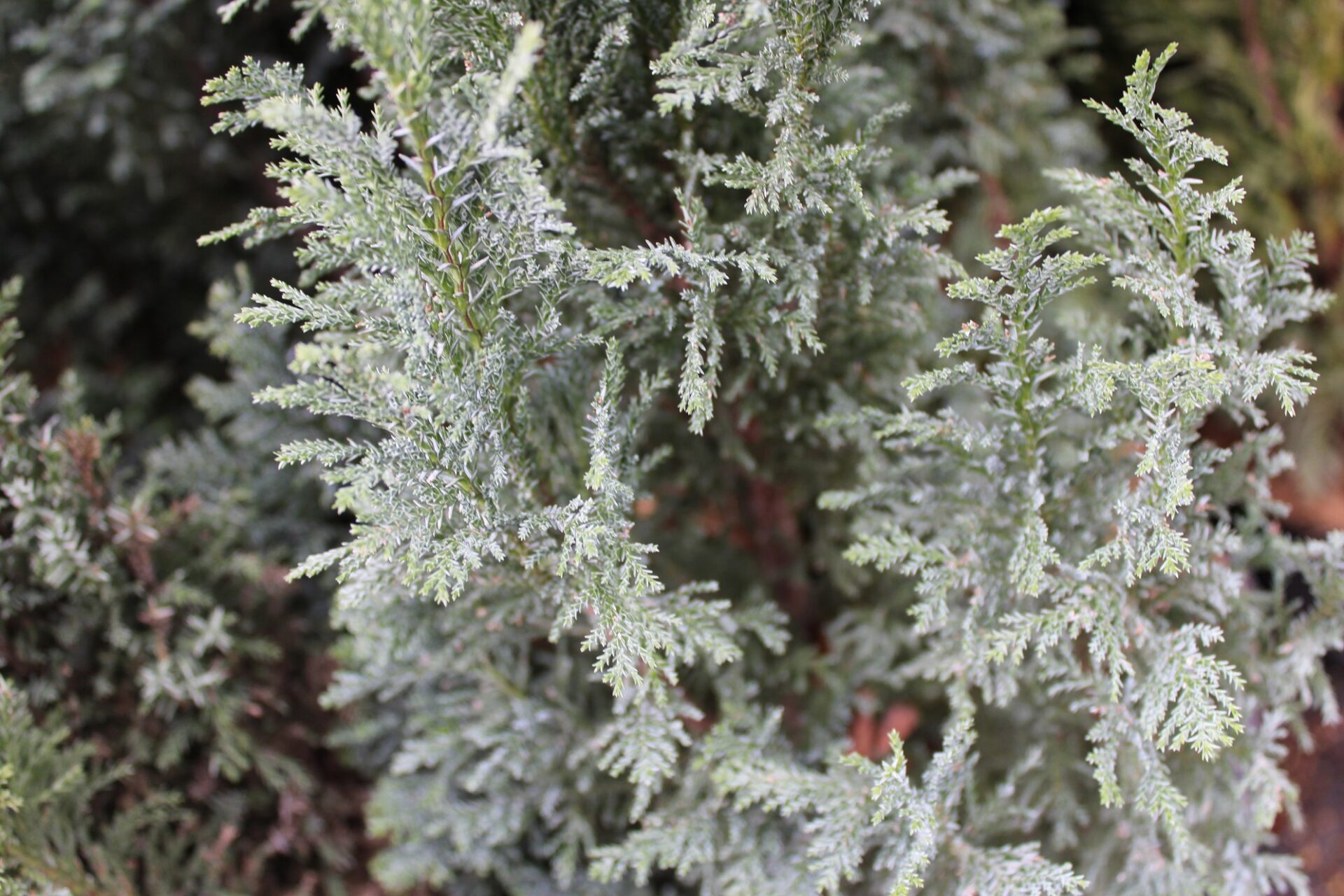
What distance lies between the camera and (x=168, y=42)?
1598mm

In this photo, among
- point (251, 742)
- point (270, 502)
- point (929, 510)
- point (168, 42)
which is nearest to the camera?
point (929, 510)

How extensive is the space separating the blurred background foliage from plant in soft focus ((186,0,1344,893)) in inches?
8.0

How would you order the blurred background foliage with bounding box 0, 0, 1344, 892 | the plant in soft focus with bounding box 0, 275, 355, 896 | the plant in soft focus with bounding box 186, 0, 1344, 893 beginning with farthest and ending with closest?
the blurred background foliage with bounding box 0, 0, 1344, 892 < the plant in soft focus with bounding box 0, 275, 355, 896 < the plant in soft focus with bounding box 186, 0, 1344, 893

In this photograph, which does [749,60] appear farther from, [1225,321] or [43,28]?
[43,28]

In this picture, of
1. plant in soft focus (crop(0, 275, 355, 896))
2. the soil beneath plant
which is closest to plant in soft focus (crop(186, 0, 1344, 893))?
plant in soft focus (crop(0, 275, 355, 896))

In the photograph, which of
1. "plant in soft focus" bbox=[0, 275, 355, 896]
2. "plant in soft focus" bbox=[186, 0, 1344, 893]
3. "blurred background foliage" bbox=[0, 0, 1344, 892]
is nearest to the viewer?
"plant in soft focus" bbox=[186, 0, 1344, 893]

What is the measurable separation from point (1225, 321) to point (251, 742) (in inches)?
50.7

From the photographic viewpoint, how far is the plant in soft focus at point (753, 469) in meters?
0.82

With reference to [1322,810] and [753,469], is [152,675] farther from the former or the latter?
[1322,810]

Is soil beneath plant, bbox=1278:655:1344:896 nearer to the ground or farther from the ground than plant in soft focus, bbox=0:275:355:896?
farther from the ground

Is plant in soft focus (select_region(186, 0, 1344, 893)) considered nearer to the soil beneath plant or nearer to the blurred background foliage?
the blurred background foliage

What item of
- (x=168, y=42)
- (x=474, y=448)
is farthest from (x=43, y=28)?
(x=474, y=448)

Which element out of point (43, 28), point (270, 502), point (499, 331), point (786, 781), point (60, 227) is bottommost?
point (786, 781)

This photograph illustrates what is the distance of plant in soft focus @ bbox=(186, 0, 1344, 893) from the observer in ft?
2.68
